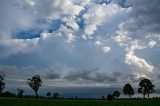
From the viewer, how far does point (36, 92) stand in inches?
6767

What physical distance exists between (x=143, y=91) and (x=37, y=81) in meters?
72.1

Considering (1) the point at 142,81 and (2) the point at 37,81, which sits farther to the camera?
(1) the point at 142,81

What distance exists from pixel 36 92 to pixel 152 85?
7711 cm

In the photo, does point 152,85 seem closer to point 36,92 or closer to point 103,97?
point 103,97

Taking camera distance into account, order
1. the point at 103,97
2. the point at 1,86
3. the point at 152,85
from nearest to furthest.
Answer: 1. the point at 1,86
2. the point at 152,85
3. the point at 103,97

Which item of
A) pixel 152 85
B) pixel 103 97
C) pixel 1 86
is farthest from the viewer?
pixel 103 97

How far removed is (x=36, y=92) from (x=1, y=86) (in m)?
21.4

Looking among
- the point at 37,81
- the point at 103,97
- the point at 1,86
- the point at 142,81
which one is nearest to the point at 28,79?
the point at 37,81

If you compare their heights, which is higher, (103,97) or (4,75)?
(4,75)

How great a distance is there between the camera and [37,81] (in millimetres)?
174000

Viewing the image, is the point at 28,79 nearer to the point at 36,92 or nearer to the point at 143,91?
the point at 36,92

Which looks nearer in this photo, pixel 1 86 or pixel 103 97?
pixel 1 86

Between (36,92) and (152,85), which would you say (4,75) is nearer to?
(36,92)

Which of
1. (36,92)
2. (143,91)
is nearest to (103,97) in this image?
(143,91)
